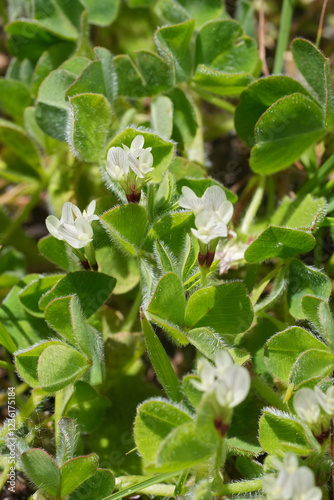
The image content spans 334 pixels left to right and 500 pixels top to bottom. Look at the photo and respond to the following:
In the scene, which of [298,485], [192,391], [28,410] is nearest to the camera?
[298,485]

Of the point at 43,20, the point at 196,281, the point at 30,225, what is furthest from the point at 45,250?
the point at 43,20

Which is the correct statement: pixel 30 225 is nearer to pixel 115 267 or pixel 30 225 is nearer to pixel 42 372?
pixel 115 267

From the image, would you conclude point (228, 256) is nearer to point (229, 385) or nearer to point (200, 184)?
point (200, 184)

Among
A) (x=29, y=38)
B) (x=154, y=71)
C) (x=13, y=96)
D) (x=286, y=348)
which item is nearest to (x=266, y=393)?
(x=286, y=348)

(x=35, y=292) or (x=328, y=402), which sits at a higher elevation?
(x=328, y=402)

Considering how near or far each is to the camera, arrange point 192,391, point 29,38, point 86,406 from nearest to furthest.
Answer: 1. point 192,391
2. point 86,406
3. point 29,38

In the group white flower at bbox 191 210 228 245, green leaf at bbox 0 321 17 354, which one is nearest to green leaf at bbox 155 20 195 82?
white flower at bbox 191 210 228 245
